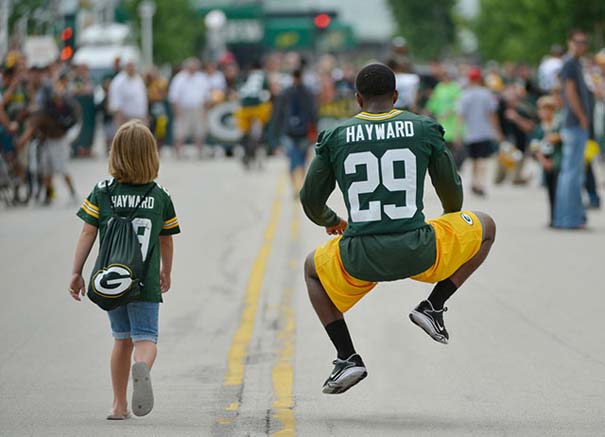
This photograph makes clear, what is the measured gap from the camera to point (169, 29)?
219ft

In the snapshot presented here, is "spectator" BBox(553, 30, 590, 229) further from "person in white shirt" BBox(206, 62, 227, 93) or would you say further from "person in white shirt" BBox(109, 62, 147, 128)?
"person in white shirt" BBox(206, 62, 227, 93)

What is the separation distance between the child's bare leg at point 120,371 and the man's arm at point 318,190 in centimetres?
110

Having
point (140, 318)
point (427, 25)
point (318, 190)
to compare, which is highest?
point (427, 25)

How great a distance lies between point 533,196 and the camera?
21.8 meters

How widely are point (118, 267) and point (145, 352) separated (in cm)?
45

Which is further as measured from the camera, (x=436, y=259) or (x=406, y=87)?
(x=406, y=87)

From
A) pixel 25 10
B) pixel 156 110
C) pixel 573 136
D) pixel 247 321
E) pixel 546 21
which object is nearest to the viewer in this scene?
pixel 247 321

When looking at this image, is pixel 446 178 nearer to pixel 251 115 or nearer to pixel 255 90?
pixel 251 115

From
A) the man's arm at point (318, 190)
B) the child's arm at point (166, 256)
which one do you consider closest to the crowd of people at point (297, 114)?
the man's arm at point (318, 190)

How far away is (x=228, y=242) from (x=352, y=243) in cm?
885

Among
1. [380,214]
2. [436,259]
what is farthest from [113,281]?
[436,259]

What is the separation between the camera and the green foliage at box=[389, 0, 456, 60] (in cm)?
7162

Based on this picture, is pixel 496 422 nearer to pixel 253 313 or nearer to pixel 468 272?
pixel 468 272

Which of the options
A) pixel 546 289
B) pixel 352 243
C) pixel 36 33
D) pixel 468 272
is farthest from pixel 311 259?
pixel 36 33
